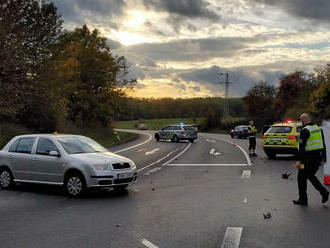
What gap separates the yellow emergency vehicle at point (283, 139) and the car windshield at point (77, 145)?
11701 millimetres

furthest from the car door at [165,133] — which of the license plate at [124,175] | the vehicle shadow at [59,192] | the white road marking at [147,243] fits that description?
the white road marking at [147,243]

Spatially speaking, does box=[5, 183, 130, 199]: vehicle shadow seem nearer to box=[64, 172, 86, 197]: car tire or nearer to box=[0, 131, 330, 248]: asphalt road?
box=[0, 131, 330, 248]: asphalt road

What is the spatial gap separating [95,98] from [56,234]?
42.4m

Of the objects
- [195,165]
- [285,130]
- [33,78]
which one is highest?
[33,78]

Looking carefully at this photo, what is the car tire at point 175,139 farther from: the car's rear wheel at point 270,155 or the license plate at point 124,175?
the license plate at point 124,175

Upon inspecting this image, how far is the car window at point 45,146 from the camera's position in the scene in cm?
1229

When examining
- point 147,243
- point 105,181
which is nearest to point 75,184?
point 105,181

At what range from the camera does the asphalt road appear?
707 centimetres

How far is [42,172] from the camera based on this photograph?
12.2 m

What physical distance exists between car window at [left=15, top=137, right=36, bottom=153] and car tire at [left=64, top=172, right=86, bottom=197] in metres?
1.70

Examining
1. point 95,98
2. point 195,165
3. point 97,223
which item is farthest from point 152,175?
point 95,98

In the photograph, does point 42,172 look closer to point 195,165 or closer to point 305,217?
point 305,217

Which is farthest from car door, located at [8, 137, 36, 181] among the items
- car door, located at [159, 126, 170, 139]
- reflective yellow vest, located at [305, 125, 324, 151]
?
car door, located at [159, 126, 170, 139]

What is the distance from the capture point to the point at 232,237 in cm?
723
